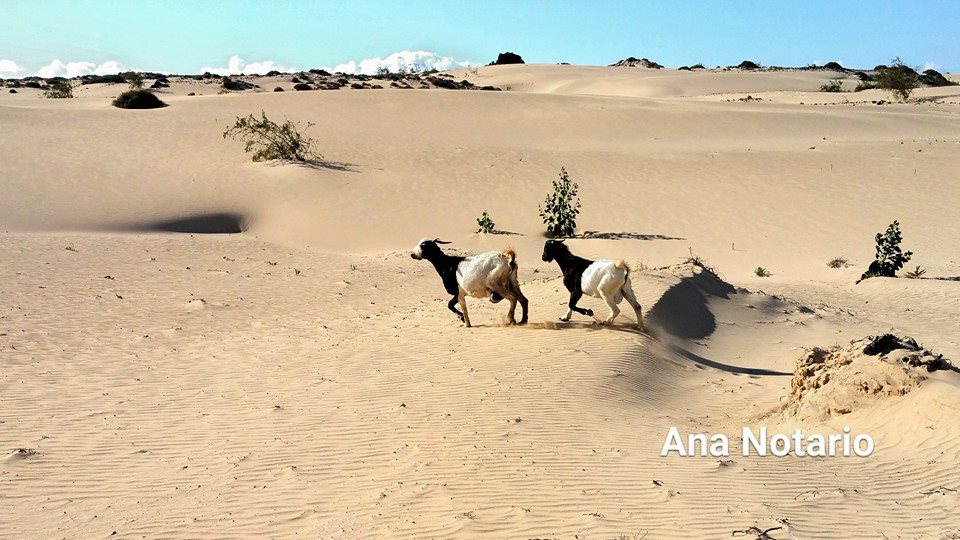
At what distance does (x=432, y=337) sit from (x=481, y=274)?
1.31m

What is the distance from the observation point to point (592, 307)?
12570 millimetres

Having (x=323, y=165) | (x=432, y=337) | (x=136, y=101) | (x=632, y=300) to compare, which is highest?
(x=136, y=101)

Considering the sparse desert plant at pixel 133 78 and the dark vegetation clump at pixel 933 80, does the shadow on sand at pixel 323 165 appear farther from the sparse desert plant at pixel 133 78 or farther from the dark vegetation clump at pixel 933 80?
the dark vegetation clump at pixel 933 80

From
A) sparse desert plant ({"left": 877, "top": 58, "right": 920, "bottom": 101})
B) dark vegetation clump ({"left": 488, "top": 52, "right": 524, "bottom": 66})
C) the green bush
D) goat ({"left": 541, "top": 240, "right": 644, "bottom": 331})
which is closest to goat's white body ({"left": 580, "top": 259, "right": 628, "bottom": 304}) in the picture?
goat ({"left": 541, "top": 240, "right": 644, "bottom": 331})

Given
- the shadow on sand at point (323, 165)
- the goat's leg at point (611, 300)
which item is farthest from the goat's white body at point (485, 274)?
the shadow on sand at point (323, 165)

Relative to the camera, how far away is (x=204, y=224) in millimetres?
23609

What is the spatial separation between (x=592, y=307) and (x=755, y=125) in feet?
94.5

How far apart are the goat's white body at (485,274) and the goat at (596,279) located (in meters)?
0.62

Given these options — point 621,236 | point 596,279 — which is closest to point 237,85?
point 621,236

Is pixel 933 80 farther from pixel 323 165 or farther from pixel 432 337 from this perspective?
pixel 432 337

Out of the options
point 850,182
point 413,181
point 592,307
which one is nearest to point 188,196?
point 413,181

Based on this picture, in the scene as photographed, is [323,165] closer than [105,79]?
Yes

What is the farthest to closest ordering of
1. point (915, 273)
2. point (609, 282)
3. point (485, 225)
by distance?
1. point (485, 225)
2. point (915, 273)
3. point (609, 282)

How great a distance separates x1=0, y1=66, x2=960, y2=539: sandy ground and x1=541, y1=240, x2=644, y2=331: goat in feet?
1.62
